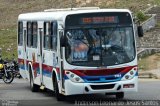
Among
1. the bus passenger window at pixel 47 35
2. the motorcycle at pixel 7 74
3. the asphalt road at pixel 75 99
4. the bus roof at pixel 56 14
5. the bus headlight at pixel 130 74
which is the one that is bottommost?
the motorcycle at pixel 7 74

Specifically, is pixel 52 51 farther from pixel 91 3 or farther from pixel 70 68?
pixel 91 3

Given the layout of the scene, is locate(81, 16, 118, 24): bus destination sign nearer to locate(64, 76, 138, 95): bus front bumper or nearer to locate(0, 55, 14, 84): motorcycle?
locate(64, 76, 138, 95): bus front bumper

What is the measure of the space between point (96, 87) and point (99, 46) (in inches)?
50.1

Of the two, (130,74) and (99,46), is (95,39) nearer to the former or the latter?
(99,46)

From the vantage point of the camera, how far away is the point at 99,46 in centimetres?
2014

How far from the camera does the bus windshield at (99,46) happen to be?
786 inches

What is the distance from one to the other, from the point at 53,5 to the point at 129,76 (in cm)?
4260

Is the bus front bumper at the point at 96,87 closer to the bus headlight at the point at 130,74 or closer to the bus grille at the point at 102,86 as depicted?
the bus grille at the point at 102,86

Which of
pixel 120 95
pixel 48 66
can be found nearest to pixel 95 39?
pixel 120 95

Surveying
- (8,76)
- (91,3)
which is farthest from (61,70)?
(91,3)

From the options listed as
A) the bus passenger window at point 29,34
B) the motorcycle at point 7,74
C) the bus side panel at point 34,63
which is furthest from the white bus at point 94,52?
the motorcycle at point 7,74

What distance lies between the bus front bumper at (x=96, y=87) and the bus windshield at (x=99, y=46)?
23.6 inches

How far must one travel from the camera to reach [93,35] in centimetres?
2022

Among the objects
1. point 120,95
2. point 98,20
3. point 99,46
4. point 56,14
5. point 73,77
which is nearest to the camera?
point 73,77
